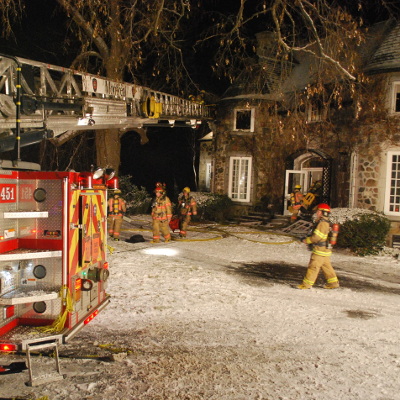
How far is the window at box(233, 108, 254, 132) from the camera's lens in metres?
19.2

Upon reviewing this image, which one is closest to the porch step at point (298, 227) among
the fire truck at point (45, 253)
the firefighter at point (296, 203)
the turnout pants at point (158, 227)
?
the firefighter at point (296, 203)

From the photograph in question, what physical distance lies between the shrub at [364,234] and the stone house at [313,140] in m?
2.36

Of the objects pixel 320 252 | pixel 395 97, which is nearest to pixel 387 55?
pixel 395 97

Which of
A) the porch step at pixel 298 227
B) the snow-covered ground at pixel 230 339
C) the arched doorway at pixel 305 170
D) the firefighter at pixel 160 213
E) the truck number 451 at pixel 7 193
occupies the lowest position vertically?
the snow-covered ground at pixel 230 339

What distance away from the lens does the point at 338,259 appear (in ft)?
35.4

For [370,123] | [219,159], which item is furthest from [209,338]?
[219,159]

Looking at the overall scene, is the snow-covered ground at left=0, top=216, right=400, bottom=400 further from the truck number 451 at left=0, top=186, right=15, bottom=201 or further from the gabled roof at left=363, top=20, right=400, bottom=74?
the gabled roof at left=363, top=20, right=400, bottom=74

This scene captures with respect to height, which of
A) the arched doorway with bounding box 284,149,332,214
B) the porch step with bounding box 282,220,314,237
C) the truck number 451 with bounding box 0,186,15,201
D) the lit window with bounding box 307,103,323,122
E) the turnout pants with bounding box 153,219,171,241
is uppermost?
the lit window with bounding box 307,103,323,122

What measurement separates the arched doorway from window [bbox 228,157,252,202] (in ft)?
6.13

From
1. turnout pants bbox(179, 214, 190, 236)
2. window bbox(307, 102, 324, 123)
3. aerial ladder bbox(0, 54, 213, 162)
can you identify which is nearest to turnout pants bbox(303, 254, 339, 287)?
aerial ladder bbox(0, 54, 213, 162)

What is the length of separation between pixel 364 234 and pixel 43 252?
9.57 meters

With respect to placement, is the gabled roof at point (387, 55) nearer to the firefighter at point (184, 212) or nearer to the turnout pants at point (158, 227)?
the firefighter at point (184, 212)

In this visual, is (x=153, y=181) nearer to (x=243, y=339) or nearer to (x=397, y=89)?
(x=397, y=89)

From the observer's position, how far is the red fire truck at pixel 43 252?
420 centimetres
